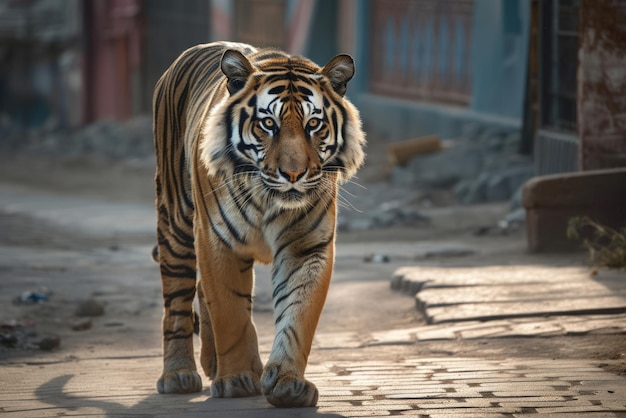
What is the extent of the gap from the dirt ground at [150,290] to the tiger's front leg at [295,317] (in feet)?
3.27

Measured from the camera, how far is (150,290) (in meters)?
7.66

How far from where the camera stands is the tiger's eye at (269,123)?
422 centimetres

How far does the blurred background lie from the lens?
9.50 metres

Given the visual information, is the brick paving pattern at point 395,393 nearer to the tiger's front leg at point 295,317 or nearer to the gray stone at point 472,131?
the tiger's front leg at point 295,317

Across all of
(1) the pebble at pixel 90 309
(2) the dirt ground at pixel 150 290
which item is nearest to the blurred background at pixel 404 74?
(2) the dirt ground at pixel 150 290

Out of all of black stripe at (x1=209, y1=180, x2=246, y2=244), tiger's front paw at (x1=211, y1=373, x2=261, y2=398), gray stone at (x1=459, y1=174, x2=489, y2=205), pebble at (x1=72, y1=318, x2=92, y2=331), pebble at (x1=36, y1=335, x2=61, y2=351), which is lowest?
gray stone at (x1=459, y1=174, x2=489, y2=205)

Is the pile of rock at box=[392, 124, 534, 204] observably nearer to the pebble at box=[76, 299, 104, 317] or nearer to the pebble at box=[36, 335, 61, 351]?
the pebble at box=[76, 299, 104, 317]

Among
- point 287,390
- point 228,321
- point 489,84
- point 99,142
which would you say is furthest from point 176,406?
point 99,142

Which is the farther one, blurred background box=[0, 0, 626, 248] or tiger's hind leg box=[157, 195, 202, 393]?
blurred background box=[0, 0, 626, 248]

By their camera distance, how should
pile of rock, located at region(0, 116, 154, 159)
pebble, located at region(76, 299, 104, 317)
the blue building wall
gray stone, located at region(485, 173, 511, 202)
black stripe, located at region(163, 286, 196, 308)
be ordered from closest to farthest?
black stripe, located at region(163, 286, 196, 308), pebble, located at region(76, 299, 104, 317), gray stone, located at region(485, 173, 511, 202), the blue building wall, pile of rock, located at region(0, 116, 154, 159)

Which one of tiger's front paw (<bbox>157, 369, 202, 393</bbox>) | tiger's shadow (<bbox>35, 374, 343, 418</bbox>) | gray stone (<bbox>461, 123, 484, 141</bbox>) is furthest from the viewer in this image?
gray stone (<bbox>461, 123, 484, 141</bbox>)

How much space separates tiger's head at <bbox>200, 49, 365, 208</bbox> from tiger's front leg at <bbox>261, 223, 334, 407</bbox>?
25 cm

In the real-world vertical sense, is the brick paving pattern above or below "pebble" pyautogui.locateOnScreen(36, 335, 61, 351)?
above

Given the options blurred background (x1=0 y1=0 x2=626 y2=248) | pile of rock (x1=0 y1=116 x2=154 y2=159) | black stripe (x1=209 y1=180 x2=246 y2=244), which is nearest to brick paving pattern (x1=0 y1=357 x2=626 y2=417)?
black stripe (x1=209 y1=180 x2=246 y2=244)
